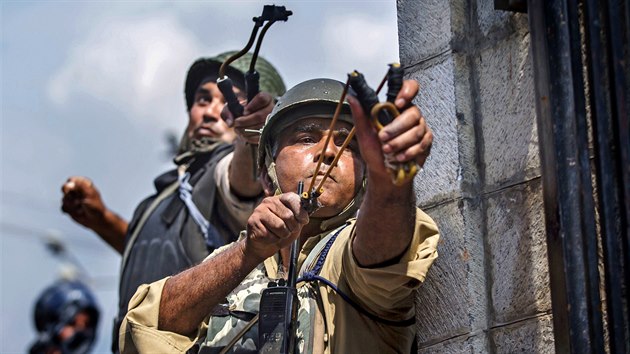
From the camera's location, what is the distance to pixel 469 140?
5.84 metres

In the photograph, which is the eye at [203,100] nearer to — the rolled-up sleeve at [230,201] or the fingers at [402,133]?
the rolled-up sleeve at [230,201]

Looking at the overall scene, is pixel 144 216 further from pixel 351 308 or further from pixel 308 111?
pixel 351 308

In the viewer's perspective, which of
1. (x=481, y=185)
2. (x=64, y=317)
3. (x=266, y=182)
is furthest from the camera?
(x=64, y=317)

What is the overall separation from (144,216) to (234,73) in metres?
0.97

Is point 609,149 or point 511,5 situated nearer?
point 609,149

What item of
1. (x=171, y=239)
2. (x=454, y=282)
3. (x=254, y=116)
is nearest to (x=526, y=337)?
(x=454, y=282)

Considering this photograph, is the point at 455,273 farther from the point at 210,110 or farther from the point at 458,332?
the point at 210,110

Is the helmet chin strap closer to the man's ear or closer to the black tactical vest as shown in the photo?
the man's ear

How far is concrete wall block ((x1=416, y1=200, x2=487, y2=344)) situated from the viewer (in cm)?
562

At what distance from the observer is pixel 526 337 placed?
545cm

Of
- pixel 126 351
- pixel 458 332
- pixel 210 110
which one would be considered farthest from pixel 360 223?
pixel 210 110

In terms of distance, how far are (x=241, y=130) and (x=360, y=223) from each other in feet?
5.98

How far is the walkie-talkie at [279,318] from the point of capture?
5.46 m

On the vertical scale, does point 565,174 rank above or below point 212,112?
below
